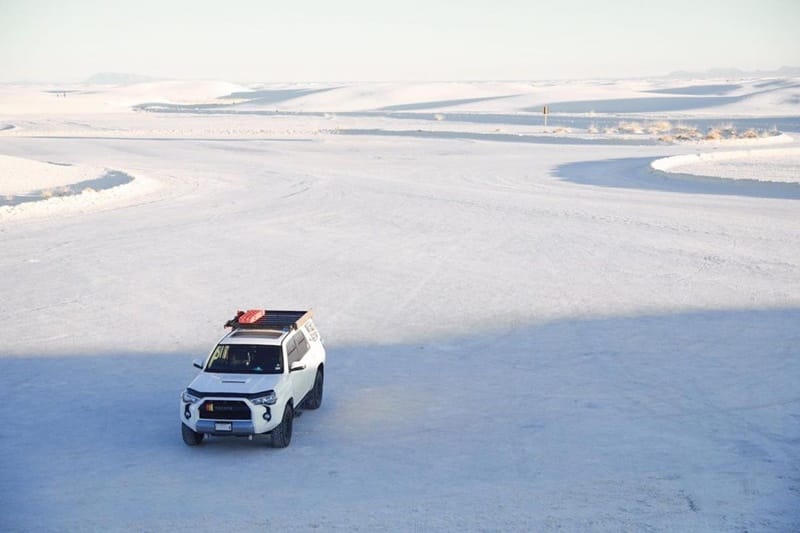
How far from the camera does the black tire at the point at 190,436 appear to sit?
457 inches

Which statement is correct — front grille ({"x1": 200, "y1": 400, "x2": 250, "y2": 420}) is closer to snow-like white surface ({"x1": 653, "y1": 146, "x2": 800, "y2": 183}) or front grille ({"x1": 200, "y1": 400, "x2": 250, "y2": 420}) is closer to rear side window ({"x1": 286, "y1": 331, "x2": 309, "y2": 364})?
rear side window ({"x1": 286, "y1": 331, "x2": 309, "y2": 364})

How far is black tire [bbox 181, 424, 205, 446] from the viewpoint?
11.6 m

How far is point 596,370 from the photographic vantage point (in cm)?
1477

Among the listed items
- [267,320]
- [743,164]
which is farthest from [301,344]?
[743,164]

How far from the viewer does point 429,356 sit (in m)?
15.8

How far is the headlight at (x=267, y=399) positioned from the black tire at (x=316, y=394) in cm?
156

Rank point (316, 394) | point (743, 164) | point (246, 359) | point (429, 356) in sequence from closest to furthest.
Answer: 1. point (246, 359)
2. point (316, 394)
3. point (429, 356)
4. point (743, 164)

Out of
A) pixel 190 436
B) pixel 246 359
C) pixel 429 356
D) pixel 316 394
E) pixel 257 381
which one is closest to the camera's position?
pixel 190 436

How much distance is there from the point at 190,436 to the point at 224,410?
0.53 metres

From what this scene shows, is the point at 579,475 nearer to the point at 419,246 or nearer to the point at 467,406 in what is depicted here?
the point at 467,406

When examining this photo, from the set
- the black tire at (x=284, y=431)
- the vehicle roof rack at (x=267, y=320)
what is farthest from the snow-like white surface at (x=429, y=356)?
the vehicle roof rack at (x=267, y=320)

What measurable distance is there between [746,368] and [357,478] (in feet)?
21.9

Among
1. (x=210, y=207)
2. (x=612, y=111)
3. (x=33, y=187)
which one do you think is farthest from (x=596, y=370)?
(x=612, y=111)

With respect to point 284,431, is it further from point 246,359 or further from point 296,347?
point 296,347
